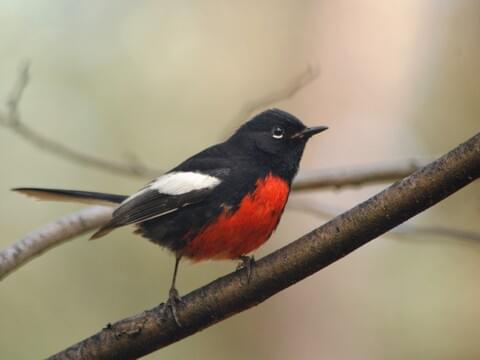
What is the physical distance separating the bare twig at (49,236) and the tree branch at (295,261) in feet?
2.66

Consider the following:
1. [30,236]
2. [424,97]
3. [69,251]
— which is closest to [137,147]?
[69,251]

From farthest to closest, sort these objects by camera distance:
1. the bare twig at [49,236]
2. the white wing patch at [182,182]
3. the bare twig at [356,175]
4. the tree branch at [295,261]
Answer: the bare twig at [356,175]
the white wing patch at [182,182]
the bare twig at [49,236]
the tree branch at [295,261]

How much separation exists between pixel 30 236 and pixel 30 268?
4.18m

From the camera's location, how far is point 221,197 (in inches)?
158

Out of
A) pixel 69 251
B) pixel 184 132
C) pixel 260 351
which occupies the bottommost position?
pixel 260 351

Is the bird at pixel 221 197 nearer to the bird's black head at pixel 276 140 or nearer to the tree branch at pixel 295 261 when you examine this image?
the bird's black head at pixel 276 140

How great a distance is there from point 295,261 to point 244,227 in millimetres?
960

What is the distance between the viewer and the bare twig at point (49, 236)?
3.88 metres

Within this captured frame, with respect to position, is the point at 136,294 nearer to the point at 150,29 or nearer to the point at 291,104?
the point at 291,104

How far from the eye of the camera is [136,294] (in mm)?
7996

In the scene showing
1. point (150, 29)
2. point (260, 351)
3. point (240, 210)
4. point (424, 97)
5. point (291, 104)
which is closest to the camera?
point (240, 210)

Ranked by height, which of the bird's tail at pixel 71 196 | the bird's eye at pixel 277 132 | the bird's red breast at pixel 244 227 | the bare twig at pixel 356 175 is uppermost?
the bird's eye at pixel 277 132

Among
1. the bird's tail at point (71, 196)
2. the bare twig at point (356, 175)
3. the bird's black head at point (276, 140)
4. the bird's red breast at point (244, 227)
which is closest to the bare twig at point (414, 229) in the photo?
the bare twig at point (356, 175)

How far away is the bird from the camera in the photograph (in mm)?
3969
